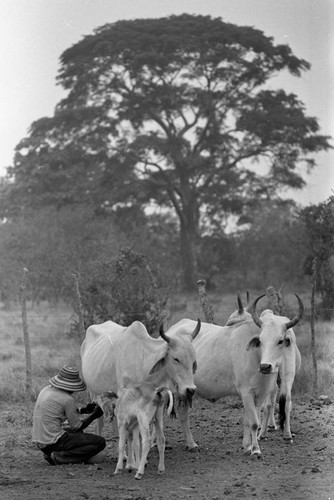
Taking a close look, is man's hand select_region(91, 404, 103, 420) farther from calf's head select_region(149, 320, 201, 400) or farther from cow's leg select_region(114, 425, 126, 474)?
calf's head select_region(149, 320, 201, 400)

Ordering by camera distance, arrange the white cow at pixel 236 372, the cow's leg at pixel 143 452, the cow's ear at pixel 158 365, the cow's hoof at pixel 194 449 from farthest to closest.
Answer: the cow's hoof at pixel 194 449, the white cow at pixel 236 372, the cow's ear at pixel 158 365, the cow's leg at pixel 143 452

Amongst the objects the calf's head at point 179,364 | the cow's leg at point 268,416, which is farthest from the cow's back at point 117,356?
the cow's leg at point 268,416

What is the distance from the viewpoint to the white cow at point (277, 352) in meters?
8.21

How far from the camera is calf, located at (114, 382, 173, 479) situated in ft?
25.0

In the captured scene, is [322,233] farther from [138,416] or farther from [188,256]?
[138,416]

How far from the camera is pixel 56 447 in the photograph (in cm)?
807

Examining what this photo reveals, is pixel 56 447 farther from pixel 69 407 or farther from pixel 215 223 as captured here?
pixel 215 223

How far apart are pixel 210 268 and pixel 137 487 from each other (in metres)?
24.7

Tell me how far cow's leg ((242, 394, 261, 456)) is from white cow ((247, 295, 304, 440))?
360 mm

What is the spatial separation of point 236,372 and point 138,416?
1322mm

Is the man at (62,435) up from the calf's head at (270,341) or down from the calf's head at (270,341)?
down

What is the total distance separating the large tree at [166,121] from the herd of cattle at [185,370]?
2053cm

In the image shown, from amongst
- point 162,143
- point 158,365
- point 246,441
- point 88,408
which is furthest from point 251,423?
point 162,143

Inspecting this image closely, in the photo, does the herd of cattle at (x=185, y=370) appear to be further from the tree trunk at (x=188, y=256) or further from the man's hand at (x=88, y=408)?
the tree trunk at (x=188, y=256)
